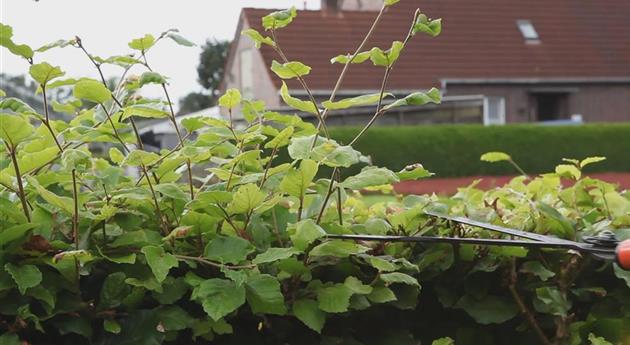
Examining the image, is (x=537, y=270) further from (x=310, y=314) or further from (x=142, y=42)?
(x=142, y=42)

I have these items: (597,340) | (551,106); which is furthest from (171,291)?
(551,106)

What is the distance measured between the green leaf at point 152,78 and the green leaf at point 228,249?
227 mm

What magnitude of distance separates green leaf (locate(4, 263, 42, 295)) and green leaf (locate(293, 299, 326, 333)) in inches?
12.6

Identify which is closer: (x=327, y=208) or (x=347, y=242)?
(x=347, y=242)

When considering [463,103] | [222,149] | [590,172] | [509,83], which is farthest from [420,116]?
[222,149]

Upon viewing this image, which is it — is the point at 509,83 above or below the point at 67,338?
below

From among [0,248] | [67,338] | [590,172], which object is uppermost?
[0,248]

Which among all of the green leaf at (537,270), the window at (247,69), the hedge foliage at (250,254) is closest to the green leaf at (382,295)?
the hedge foliage at (250,254)

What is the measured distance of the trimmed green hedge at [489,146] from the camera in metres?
15.7

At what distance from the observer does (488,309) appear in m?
1.21

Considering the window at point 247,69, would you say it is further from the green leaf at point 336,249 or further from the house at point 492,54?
the green leaf at point 336,249

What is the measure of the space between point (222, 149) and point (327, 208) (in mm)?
184

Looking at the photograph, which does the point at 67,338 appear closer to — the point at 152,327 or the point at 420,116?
the point at 152,327

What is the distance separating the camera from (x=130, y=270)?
1077 millimetres
